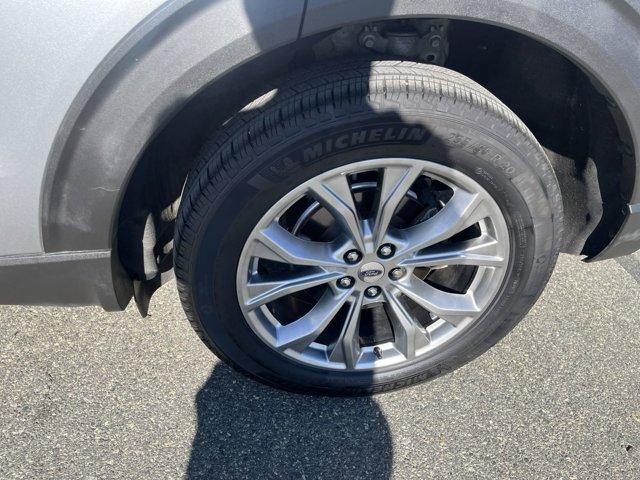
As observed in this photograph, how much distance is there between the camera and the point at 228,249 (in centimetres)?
170

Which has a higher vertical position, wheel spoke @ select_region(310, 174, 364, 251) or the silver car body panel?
the silver car body panel

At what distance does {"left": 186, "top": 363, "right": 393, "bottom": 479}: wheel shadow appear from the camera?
75.3 inches

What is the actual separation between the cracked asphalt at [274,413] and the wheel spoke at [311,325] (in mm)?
292

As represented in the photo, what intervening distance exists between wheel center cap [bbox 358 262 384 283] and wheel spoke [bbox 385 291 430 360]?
8 centimetres

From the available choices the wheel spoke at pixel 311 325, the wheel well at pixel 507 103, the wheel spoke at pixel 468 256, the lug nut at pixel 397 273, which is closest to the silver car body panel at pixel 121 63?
the wheel well at pixel 507 103

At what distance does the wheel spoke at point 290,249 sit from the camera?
172 cm

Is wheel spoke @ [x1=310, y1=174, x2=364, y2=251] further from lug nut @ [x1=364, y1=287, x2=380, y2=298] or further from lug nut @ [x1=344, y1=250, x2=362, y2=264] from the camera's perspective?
lug nut @ [x1=364, y1=287, x2=380, y2=298]

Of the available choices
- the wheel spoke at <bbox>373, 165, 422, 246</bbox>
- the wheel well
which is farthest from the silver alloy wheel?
the wheel well

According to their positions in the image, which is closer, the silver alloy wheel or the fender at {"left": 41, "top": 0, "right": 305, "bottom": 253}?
the fender at {"left": 41, "top": 0, "right": 305, "bottom": 253}

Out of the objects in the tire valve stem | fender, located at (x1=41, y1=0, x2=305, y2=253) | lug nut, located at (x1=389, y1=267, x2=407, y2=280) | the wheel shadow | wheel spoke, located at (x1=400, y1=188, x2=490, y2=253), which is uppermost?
fender, located at (x1=41, y1=0, x2=305, y2=253)

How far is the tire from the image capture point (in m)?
1.57

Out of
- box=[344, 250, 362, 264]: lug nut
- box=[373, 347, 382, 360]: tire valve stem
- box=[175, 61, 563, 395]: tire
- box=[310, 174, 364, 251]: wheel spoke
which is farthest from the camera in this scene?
box=[373, 347, 382, 360]: tire valve stem

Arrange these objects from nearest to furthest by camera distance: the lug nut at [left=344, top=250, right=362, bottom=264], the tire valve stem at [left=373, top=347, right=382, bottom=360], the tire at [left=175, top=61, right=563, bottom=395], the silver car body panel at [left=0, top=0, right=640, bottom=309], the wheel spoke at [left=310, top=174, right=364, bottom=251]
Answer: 1. the silver car body panel at [left=0, top=0, right=640, bottom=309]
2. the tire at [left=175, top=61, right=563, bottom=395]
3. the wheel spoke at [left=310, top=174, right=364, bottom=251]
4. the lug nut at [left=344, top=250, right=362, bottom=264]
5. the tire valve stem at [left=373, top=347, right=382, bottom=360]

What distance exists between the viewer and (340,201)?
1699mm
